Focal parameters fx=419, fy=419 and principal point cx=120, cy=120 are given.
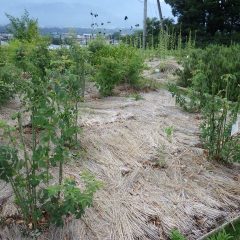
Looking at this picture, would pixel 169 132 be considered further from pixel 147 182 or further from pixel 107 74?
pixel 107 74

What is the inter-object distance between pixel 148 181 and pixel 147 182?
0.02 m

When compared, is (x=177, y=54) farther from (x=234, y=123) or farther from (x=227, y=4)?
(x=227, y=4)

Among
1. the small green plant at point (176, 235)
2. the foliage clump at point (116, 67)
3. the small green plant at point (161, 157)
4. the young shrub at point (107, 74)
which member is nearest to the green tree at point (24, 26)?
the foliage clump at point (116, 67)

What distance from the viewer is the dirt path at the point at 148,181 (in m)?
3.26

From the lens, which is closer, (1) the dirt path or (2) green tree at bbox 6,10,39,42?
(1) the dirt path

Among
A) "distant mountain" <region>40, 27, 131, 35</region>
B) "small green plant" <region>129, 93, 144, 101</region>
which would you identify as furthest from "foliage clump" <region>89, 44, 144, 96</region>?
"distant mountain" <region>40, 27, 131, 35</region>

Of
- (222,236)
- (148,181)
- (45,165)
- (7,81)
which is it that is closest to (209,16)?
(7,81)

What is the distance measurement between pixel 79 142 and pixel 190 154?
1153 millimetres

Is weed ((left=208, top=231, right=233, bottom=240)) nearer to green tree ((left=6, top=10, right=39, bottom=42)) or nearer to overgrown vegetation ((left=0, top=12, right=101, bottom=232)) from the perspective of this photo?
overgrown vegetation ((left=0, top=12, right=101, bottom=232))

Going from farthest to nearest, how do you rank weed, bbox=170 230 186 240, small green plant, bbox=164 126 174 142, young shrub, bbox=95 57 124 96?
young shrub, bbox=95 57 124 96
small green plant, bbox=164 126 174 142
weed, bbox=170 230 186 240

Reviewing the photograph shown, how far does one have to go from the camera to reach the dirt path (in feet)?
10.7

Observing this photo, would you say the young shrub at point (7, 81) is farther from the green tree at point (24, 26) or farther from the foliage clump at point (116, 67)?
the green tree at point (24, 26)

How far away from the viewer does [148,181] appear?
12.5 feet

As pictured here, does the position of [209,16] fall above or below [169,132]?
above
